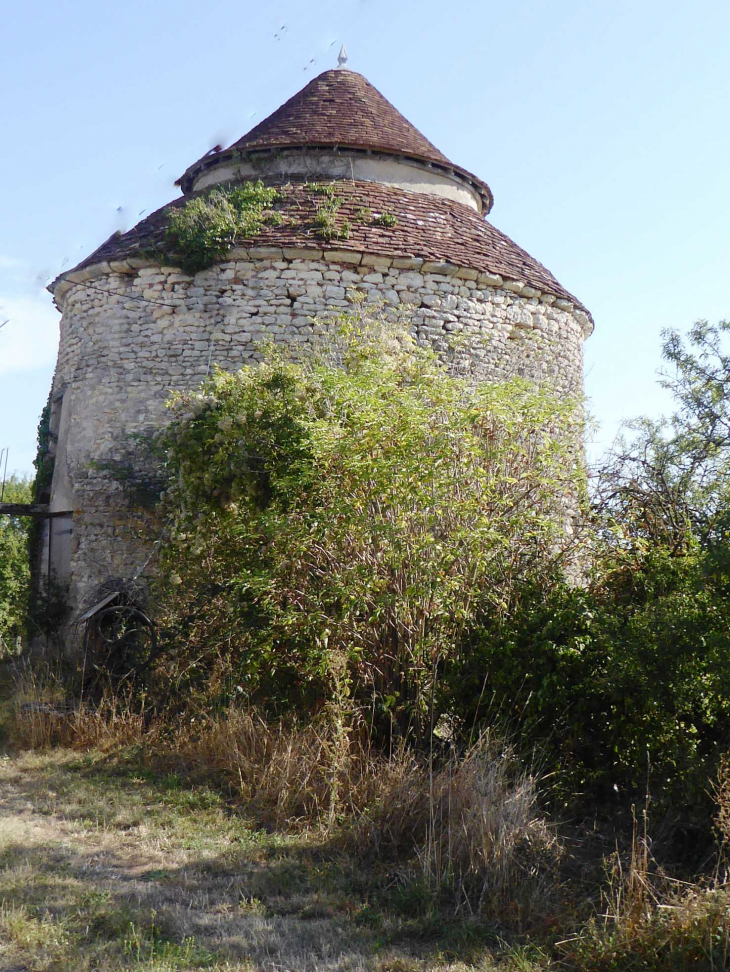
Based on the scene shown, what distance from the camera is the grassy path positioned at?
381 cm

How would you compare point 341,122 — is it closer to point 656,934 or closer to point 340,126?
point 340,126

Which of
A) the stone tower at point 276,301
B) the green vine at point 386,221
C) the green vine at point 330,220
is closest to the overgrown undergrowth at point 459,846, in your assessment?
the stone tower at point 276,301

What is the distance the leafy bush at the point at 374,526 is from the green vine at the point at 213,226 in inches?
140

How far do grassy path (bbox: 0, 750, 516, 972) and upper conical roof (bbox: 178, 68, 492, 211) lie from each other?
8.97m

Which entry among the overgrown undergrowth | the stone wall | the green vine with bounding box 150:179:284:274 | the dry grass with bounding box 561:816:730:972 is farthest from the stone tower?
the dry grass with bounding box 561:816:730:972

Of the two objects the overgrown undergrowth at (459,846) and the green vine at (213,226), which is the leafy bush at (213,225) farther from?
the overgrown undergrowth at (459,846)

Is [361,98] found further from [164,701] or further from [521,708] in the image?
[521,708]

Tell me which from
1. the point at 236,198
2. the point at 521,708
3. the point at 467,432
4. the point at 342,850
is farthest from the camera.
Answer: the point at 236,198

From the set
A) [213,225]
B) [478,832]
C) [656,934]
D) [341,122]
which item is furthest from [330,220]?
[656,934]

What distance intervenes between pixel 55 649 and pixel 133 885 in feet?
20.9

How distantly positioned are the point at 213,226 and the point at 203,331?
1.27m

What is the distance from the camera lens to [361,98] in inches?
516

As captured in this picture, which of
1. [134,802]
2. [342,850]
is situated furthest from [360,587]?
[134,802]

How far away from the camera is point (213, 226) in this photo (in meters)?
10.2
